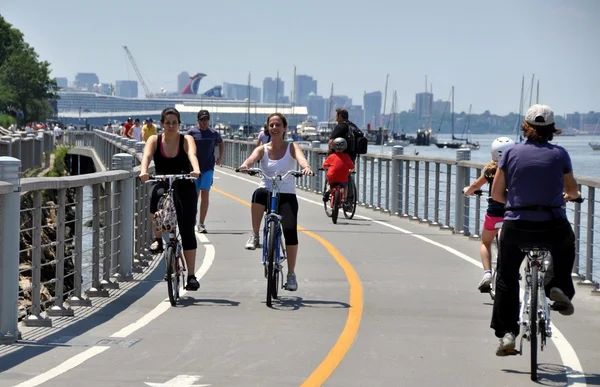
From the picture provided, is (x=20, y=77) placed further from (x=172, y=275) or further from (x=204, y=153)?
(x=172, y=275)

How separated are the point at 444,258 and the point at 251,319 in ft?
21.4

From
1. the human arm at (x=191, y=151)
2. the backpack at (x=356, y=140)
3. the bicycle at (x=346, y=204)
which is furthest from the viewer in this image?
the backpack at (x=356, y=140)

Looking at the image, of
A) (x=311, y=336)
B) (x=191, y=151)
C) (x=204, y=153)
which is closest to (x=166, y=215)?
(x=191, y=151)

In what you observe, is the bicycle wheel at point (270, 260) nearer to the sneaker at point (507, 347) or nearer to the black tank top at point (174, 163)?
the black tank top at point (174, 163)

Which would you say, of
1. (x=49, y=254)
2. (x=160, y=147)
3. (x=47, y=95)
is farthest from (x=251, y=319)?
(x=47, y=95)

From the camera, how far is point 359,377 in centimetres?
847

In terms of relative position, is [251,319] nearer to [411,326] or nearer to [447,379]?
[411,326]

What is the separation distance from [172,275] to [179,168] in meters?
1.19

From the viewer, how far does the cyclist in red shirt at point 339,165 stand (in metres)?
23.0

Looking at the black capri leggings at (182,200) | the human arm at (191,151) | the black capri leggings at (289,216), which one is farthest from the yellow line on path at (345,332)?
the human arm at (191,151)

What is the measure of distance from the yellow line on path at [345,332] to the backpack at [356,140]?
5.87 meters

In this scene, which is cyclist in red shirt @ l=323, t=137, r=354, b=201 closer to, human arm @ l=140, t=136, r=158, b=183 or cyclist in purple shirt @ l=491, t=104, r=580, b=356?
human arm @ l=140, t=136, r=158, b=183

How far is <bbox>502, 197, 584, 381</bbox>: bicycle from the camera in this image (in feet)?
27.6

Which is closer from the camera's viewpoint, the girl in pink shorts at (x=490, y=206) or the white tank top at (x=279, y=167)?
Answer: the girl in pink shorts at (x=490, y=206)
